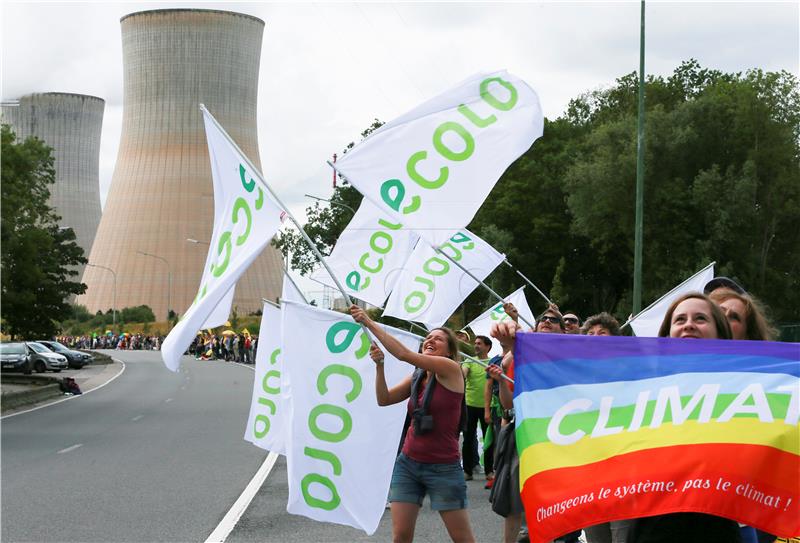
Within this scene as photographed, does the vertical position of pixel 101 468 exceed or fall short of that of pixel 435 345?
it falls short

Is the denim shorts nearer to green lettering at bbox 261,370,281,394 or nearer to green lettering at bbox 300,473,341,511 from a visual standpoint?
green lettering at bbox 300,473,341,511

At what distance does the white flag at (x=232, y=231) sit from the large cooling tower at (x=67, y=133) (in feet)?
229

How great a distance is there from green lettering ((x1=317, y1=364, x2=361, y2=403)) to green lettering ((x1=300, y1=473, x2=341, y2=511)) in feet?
1.58

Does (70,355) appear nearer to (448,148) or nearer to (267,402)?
(267,402)

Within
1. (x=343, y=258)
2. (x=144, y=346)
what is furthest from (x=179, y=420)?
(x=144, y=346)

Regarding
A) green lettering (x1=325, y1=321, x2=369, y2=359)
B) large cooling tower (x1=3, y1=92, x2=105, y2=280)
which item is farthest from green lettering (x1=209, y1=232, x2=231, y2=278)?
large cooling tower (x1=3, y1=92, x2=105, y2=280)

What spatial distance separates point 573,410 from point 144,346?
83492 millimetres

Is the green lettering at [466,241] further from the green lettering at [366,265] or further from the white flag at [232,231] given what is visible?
the white flag at [232,231]

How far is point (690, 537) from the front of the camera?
10.6ft

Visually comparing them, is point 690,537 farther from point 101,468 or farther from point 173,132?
point 173,132

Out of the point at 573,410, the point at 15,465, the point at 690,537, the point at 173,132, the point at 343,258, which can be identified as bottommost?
the point at 15,465

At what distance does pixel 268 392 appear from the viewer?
884 cm

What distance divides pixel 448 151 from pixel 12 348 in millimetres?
33791

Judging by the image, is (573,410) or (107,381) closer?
(573,410)
